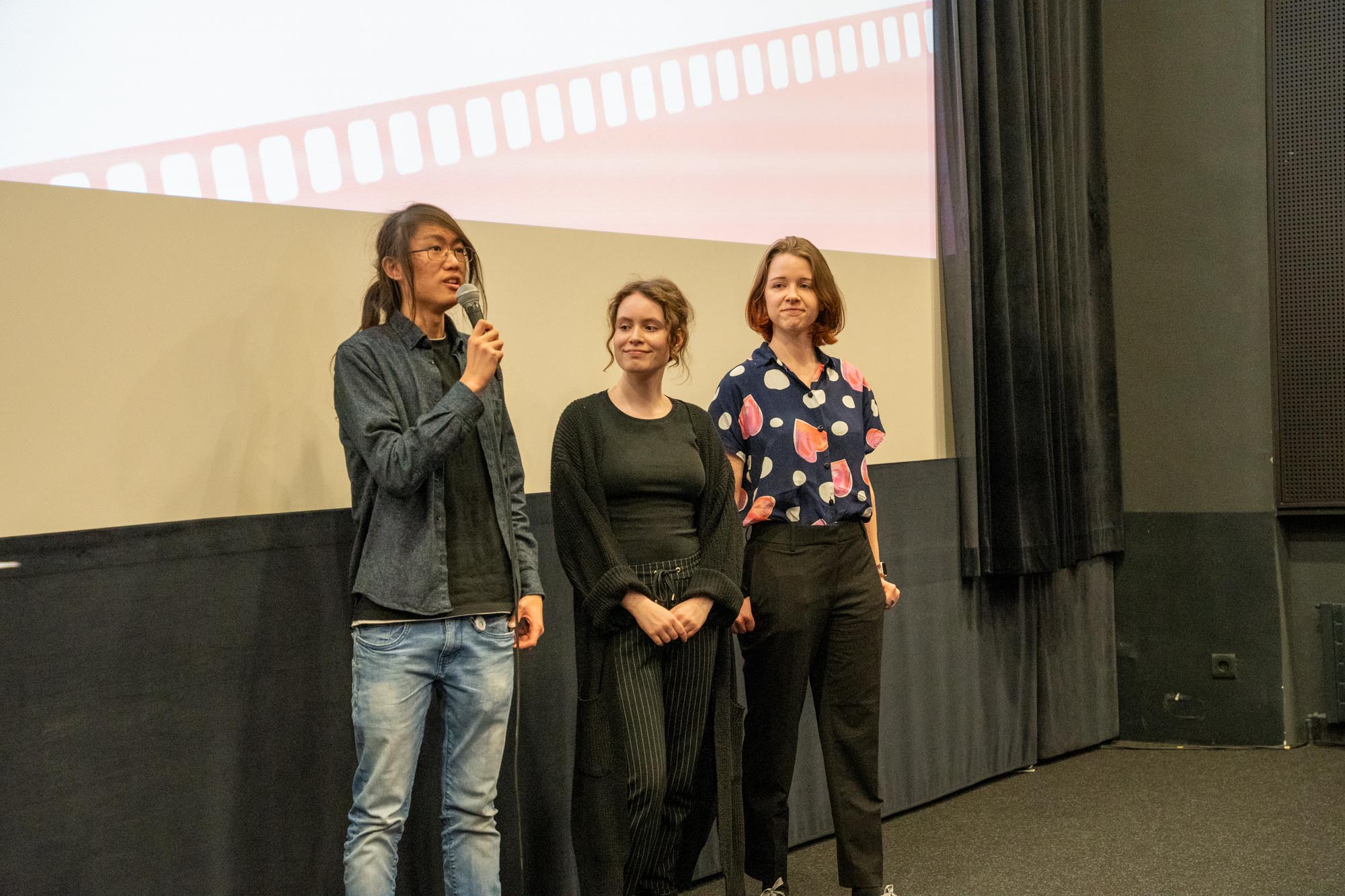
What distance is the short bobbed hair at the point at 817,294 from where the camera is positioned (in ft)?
8.01

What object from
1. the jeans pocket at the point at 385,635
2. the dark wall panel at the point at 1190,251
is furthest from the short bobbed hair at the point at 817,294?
the dark wall panel at the point at 1190,251

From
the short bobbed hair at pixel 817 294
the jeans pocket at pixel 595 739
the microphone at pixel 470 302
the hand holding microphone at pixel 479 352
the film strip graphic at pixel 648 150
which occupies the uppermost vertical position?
the film strip graphic at pixel 648 150

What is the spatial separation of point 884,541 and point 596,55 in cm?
157

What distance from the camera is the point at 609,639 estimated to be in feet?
6.90

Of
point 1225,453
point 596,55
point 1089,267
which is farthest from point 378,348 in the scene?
point 1225,453

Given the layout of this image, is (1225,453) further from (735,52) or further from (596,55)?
(596,55)

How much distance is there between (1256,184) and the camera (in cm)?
394

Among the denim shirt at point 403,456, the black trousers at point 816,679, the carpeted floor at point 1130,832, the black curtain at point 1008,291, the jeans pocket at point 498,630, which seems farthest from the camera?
the black curtain at point 1008,291

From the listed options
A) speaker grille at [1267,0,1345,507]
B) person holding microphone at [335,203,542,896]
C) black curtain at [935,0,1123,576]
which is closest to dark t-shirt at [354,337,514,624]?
person holding microphone at [335,203,542,896]

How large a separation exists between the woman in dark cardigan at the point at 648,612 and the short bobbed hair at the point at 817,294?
0.35 meters

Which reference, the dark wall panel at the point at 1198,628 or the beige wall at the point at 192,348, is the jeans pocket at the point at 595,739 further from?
the dark wall panel at the point at 1198,628

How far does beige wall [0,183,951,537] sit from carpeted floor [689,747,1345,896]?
1395 mm

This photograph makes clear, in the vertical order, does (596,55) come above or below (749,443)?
above

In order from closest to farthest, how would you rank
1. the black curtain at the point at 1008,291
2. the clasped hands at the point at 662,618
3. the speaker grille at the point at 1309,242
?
1. the clasped hands at the point at 662,618
2. the black curtain at the point at 1008,291
3. the speaker grille at the point at 1309,242
